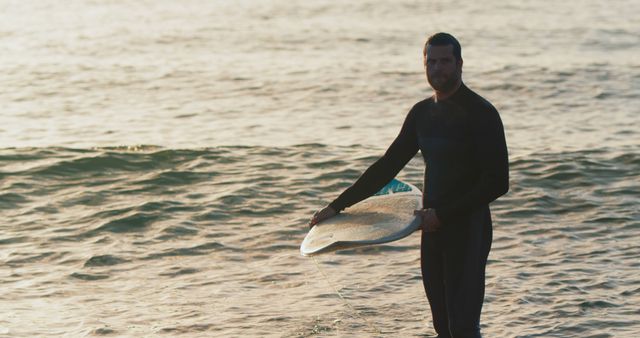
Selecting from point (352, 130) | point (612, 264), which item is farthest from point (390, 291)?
point (352, 130)

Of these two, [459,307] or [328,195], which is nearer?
[459,307]

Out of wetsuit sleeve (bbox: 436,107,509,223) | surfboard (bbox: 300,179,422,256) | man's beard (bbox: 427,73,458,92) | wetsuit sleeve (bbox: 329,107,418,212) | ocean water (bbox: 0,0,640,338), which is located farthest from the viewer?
ocean water (bbox: 0,0,640,338)

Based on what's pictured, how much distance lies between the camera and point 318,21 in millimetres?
26141

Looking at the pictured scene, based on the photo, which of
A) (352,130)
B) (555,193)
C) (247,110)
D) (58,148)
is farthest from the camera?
(247,110)

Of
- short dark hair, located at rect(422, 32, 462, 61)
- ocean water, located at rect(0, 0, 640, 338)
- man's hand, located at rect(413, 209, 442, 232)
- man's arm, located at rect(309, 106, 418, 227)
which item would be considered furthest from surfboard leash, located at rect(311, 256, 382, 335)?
short dark hair, located at rect(422, 32, 462, 61)

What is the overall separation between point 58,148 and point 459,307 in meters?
9.37

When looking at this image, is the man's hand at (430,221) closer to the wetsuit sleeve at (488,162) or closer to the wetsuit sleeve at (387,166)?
the wetsuit sleeve at (488,162)

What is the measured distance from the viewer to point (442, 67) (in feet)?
17.2

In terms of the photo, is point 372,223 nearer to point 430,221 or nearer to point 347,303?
point 430,221

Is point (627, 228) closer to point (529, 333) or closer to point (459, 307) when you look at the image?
point (529, 333)

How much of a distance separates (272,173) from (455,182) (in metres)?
7.52

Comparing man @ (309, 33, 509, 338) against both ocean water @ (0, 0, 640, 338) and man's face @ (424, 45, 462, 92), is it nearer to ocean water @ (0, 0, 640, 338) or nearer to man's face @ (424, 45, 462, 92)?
man's face @ (424, 45, 462, 92)

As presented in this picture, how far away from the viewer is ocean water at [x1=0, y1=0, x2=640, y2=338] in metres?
7.96

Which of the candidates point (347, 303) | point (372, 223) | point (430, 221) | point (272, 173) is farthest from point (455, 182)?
point (272, 173)
